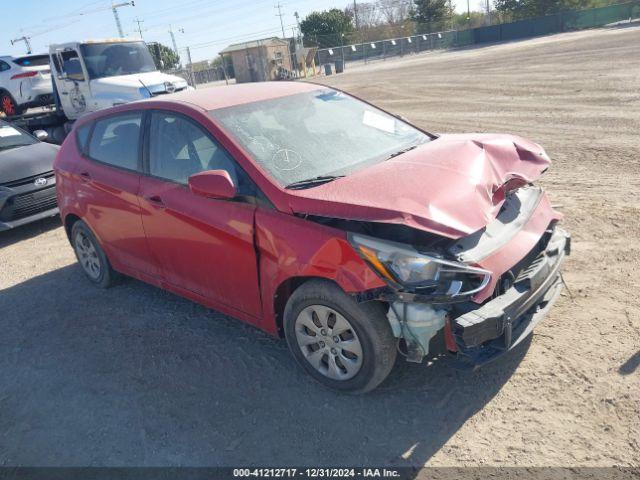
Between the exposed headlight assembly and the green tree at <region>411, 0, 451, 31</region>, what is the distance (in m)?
64.4

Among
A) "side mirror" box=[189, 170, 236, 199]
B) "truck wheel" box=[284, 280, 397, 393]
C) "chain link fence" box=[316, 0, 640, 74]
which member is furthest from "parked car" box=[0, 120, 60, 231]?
"chain link fence" box=[316, 0, 640, 74]

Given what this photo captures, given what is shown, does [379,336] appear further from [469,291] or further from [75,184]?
[75,184]

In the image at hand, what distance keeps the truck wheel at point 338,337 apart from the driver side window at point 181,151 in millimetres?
908

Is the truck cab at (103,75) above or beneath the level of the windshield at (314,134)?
above

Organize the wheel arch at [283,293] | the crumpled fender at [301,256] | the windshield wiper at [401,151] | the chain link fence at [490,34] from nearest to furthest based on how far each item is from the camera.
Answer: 1. the crumpled fender at [301,256]
2. the wheel arch at [283,293]
3. the windshield wiper at [401,151]
4. the chain link fence at [490,34]

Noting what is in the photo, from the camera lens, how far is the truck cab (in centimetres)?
1230

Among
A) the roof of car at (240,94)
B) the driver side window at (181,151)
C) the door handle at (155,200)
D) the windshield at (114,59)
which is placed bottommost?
the door handle at (155,200)

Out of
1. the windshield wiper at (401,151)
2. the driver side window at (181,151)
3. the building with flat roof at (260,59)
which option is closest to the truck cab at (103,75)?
the driver side window at (181,151)

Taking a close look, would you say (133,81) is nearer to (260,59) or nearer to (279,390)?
(279,390)

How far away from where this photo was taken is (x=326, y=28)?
209 feet

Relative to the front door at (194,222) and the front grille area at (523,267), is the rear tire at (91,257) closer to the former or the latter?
the front door at (194,222)

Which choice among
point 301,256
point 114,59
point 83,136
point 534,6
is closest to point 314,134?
point 301,256

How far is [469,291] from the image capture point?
9.11ft

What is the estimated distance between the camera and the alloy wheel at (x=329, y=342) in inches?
121
